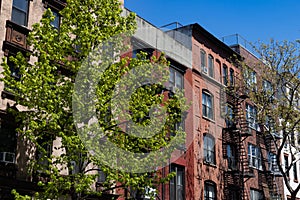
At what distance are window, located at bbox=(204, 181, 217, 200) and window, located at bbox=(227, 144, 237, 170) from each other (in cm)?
307

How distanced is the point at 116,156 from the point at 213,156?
1610cm

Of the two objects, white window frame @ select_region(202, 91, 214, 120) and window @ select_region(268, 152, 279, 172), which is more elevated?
white window frame @ select_region(202, 91, 214, 120)

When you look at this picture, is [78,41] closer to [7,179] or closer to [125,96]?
[125,96]

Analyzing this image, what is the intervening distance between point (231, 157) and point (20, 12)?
19.7m

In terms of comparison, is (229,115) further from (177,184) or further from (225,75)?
(177,184)

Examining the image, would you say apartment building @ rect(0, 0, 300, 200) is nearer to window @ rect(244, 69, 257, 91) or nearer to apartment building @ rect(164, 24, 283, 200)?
apartment building @ rect(164, 24, 283, 200)

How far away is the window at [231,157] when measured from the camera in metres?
32.7

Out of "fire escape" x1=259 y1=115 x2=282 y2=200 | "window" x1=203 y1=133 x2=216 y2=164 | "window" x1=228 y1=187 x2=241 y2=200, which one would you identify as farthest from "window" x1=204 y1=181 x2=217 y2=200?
"fire escape" x1=259 y1=115 x2=282 y2=200

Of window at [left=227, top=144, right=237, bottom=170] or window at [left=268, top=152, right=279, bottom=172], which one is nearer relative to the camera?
window at [left=227, top=144, right=237, bottom=170]

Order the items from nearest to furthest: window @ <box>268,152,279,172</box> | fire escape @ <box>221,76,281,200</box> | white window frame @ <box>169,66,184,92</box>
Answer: white window frame @ <box>169,66,184,92</box>
fire escape @ <box>221,76,281,200</box>
window @ <box>268,152,279,172</box>

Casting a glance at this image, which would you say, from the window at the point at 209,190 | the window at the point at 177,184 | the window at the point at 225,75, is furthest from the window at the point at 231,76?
the window at the point at 177,184

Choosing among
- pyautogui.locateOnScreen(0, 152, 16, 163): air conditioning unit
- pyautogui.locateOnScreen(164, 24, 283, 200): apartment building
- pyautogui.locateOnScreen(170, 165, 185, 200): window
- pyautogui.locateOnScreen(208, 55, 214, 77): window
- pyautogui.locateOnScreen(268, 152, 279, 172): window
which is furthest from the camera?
pyautogui.locateOnScreen(268, 152, 279, 172): window

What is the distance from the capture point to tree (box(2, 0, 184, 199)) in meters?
15.3

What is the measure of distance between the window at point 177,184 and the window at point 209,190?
103 inches
